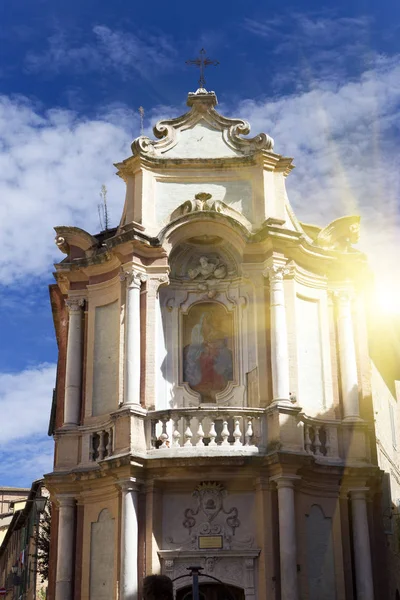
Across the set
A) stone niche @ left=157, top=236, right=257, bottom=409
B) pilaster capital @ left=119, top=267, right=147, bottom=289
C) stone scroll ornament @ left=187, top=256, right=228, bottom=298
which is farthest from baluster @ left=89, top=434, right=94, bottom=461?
stone scroll ornament @ left=187, top=256, right=228, bottom=298

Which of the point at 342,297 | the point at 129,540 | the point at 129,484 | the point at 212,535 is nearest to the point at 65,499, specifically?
the point at 129,484

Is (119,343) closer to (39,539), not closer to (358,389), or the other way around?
(358,389)

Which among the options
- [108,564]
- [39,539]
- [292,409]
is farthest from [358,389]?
[39,539]

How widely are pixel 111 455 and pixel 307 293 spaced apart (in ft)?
18.2

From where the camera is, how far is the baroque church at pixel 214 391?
18094mm

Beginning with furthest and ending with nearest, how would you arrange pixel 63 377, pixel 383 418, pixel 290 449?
pixel 383 418
pixel 63 377
pixel 290 449

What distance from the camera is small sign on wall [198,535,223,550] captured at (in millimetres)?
18172

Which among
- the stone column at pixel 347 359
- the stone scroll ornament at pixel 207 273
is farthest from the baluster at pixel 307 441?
the stone scroll ornament at pixel 207 273

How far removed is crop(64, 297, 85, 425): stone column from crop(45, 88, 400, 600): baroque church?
41mm

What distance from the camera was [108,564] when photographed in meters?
18.6

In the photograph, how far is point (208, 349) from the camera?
2044 centimetres

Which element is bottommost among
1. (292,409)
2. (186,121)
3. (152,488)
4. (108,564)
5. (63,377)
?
(108,564)

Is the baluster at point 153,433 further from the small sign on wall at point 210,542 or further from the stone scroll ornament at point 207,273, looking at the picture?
the stone scroll ornament at point 207,273

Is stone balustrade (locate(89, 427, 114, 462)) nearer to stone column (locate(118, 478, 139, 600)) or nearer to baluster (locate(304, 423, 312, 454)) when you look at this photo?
stone column (locate(118, 478, 139, 600))
